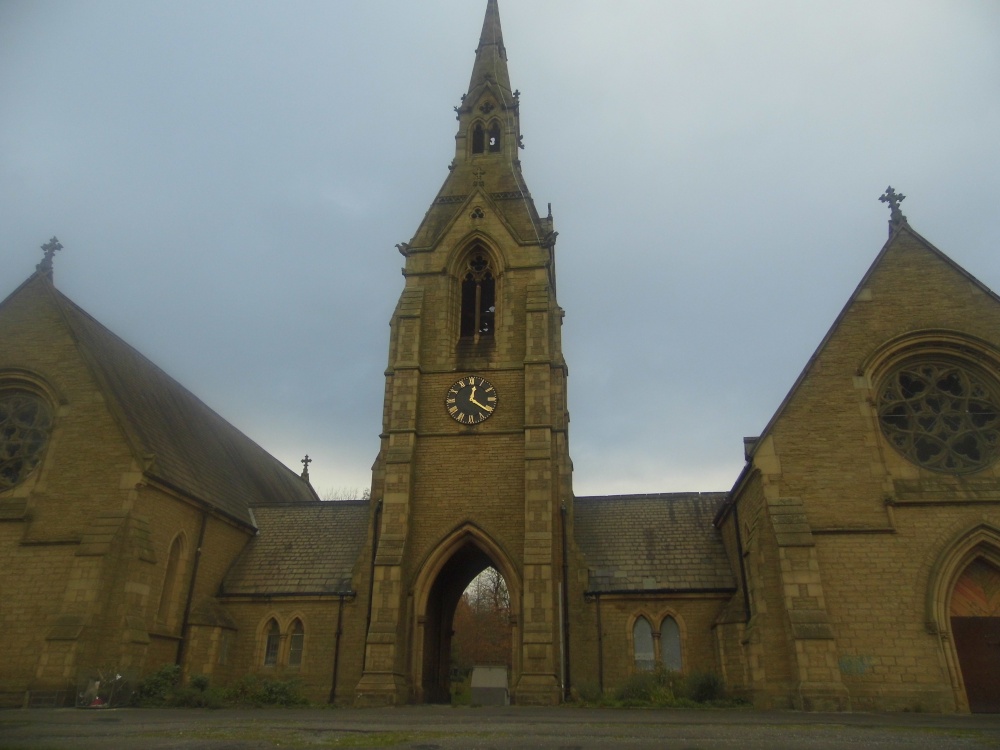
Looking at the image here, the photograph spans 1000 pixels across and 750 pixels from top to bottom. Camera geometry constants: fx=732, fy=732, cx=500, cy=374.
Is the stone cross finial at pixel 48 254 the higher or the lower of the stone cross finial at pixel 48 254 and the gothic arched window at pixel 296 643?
the higher

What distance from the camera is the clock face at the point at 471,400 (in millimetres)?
24906

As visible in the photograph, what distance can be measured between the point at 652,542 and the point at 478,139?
1880cm

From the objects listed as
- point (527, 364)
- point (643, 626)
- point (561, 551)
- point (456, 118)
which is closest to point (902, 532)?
point (643, 626)

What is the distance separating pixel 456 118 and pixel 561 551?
20.1 meters

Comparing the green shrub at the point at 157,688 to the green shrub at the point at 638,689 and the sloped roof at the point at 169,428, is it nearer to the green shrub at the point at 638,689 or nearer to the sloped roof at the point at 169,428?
the sloped roof at the point at 169,428

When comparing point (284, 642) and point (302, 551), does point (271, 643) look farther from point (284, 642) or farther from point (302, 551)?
point (302, 551)

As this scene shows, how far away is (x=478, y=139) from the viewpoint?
106 ft

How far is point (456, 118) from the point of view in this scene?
33.1 metres

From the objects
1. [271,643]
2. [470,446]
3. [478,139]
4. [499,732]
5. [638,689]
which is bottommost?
[499,732]

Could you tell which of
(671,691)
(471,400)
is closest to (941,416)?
(671,691)

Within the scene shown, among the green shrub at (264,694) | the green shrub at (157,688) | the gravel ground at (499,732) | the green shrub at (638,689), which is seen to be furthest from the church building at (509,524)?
the gravel ground at (499,732)

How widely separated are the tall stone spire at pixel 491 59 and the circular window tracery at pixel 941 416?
21312mm

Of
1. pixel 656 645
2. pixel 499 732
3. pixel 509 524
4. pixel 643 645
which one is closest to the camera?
pixel 499 732

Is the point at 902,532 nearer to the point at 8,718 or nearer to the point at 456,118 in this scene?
the point at 8,718
